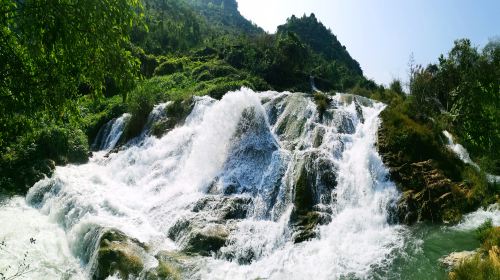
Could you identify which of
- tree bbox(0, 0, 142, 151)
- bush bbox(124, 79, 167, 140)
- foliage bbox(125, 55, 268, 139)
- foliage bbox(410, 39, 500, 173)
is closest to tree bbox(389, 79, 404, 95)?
foliage bbox(410, 39, 500, 173)

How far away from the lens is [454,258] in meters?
10.6

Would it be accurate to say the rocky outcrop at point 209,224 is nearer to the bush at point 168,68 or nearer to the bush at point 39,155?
the bush at point 39,155

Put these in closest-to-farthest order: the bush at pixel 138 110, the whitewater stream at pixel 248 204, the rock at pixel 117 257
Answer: the rock at pixel 117 257 < the whitewater stream at pixel 248 204 < the bush at pixel 138 110

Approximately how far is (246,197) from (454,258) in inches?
257

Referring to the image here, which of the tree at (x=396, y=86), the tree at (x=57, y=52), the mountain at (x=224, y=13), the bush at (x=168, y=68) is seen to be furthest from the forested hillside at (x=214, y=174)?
the mountain at (x=224, y=13)

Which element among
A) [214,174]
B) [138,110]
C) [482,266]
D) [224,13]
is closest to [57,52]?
[482,266]

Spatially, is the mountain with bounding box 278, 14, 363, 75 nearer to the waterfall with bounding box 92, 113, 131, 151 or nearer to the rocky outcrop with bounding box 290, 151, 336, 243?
the waterfall with bounding box 92, 113, 131, 151

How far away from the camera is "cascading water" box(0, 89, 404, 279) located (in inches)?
449

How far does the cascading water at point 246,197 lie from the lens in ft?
37.4

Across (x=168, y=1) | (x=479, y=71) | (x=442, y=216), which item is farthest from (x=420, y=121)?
(x=168, y=1)

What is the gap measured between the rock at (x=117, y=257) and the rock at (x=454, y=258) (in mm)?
7640

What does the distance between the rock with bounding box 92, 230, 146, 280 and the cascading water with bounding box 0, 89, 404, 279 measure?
30cm

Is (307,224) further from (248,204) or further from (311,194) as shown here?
(248,204)

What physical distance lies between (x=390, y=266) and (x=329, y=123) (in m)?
7.82
